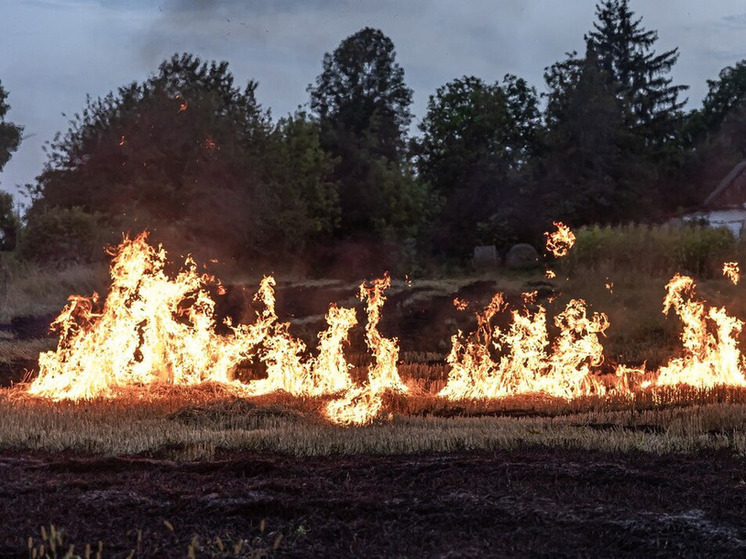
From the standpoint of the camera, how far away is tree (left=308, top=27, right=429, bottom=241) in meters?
37.9

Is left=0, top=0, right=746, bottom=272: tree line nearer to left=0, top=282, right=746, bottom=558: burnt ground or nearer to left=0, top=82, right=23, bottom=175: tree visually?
left=0, top=82, right=23, bottom=175: tree

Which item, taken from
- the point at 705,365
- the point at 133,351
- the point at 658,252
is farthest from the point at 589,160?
the point at 133,351

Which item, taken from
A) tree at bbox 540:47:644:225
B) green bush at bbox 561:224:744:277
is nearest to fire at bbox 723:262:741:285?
green bush at bbox 561:224:744:277

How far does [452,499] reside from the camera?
6.73 m

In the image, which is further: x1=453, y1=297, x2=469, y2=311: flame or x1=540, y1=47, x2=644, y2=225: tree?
x1=540, y1=47, x2=644, y2=225: tree

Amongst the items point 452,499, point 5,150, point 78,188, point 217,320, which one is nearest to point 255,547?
point 452,499

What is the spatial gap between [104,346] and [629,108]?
113ft

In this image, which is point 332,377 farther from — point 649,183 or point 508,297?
point 649,183

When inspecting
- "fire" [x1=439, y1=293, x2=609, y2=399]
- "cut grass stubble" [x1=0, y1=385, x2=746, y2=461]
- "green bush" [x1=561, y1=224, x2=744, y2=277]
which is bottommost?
"cut grass stubble" [x1=0, y1=385, x2=746, y2=461]

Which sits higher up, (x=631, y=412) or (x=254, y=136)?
(x=254, y=136)

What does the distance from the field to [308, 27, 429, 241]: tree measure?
23345 mm

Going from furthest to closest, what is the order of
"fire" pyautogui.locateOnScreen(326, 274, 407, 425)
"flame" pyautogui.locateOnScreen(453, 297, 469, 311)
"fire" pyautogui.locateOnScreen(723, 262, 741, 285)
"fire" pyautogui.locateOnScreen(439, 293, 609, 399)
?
"fire" pyautogui.locateOnScreen(723, 262, 741, 285) → "flame" pyautogui.locateOnScreen(453, 297, 469, 311) → "fire" pyautogui.locateOnScreen(439, 293, 609, 399) → "fire" pyautogui.locateOnScreen(326, 274, 407, 425)

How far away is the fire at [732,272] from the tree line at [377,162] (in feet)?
42.5

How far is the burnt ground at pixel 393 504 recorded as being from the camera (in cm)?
587
